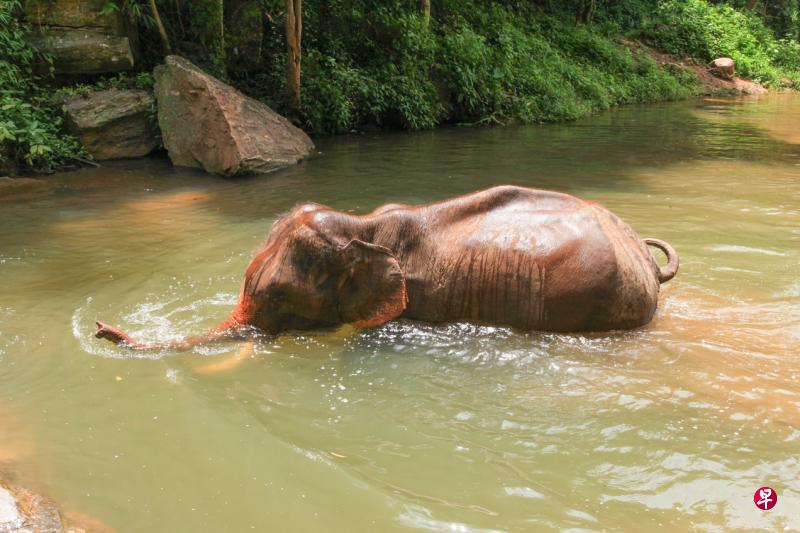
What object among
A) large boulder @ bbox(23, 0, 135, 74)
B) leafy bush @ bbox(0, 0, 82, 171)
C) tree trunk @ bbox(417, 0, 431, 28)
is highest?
tree trunk @ bbox(417, 0, 431, 28)

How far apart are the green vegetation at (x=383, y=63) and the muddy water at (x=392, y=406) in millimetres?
4852

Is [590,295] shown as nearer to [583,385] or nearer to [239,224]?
[583,385]

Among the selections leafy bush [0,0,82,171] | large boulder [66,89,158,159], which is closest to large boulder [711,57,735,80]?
large boulder [66,89,158,159]

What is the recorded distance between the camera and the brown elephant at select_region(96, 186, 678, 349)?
161 inches

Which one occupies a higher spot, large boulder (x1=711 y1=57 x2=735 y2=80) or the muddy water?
large boulder (x1=711 y1=57 x2=735 y2=80)

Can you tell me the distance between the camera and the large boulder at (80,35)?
10.9 metres

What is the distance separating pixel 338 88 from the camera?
45.1ft

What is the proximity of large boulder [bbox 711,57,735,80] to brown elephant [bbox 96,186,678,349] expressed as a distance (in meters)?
25.2

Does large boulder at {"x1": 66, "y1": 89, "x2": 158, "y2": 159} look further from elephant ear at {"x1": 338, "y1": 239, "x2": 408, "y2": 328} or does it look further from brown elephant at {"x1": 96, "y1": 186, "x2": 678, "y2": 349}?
elephant ear at {"x1": 338, "y1": 239, "x2": 408, "y2": 328}

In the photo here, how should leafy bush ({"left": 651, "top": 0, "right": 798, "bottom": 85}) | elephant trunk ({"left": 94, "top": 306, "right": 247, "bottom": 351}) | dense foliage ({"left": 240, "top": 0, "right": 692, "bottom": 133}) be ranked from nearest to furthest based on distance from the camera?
elephant trunk ({"left": 94, "top": 306, "right": 247, "bottom": 351}) → dense foliage ({"left": 240, "top": 0, "right": 692, "bottom": 133}) → leafy bush ({"left": 651, "top": 0, "right": 798, "bottom": 85})

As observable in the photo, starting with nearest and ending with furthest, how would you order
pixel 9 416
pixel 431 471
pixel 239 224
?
1. pixel 431 471
2. pixel 9 416
3. pixel 239 224

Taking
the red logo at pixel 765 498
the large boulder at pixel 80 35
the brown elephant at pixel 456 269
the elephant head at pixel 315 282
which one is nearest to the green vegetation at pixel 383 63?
the large boulder at pixel 80 35

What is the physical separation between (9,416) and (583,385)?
2812mm

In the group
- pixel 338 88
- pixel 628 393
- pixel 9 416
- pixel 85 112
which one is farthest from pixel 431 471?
pixel 338 88
